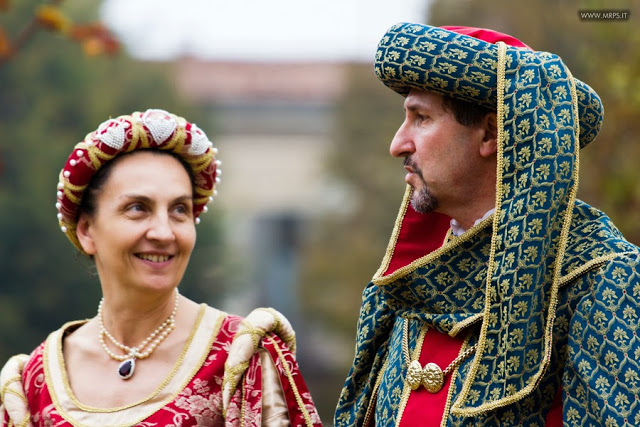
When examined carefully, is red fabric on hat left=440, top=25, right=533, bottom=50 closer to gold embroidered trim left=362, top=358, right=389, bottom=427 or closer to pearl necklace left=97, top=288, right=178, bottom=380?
gold embroidered trim left=362, top=358, right=389, bottom=427

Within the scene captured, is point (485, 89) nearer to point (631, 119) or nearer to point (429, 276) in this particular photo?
point (429, 276)

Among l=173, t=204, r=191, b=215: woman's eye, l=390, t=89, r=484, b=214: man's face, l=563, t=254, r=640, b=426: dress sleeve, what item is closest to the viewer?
l=563, t=254, r=640, b=426: dress sleeve

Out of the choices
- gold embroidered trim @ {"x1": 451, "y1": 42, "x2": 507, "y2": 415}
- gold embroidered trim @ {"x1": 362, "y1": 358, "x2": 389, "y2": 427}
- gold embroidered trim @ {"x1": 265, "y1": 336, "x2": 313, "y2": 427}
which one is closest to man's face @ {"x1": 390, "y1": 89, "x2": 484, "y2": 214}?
gold embroidered trim @ {"x1": 451, "y1": 42, "x2": 507, "y2": 415}

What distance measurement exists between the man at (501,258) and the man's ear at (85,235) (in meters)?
1.02

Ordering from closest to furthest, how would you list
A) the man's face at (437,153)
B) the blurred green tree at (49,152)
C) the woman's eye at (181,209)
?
the man's face at (437,153), the woman's eye at (181,209), the blurred green tree at (49,152)

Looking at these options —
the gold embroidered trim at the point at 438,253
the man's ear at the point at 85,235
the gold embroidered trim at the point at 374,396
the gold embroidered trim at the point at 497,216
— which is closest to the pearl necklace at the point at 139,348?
the man's ear at the point at 85,235

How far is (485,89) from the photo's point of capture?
2.82m

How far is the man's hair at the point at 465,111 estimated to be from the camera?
291 cm

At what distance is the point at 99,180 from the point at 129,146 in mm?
160

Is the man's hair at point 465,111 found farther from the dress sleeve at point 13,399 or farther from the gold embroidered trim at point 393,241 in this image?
the dress sleeve at point 13,399

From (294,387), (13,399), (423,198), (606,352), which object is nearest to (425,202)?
(423,198)

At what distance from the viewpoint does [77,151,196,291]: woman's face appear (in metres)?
3.36

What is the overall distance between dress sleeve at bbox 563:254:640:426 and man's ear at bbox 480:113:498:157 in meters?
0.43

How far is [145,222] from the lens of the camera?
337 centimetres
